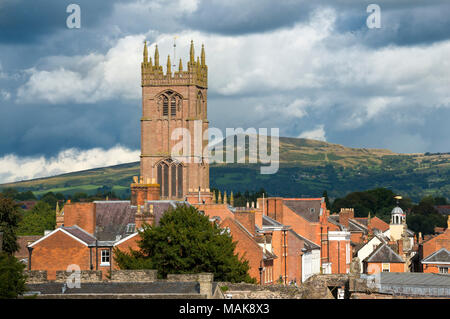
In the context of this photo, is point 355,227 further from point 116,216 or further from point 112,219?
point 112,219

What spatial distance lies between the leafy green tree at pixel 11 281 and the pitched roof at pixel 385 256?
58304 mm

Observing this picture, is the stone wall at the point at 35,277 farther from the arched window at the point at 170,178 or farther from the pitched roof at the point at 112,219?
the arched window at the point at 170,178

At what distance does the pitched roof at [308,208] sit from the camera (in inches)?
4754

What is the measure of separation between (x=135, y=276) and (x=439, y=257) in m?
55.3

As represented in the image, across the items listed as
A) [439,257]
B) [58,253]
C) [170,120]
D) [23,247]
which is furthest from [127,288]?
[170,120]

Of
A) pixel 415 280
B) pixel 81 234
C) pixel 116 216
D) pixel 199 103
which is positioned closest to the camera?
pixel 415 280

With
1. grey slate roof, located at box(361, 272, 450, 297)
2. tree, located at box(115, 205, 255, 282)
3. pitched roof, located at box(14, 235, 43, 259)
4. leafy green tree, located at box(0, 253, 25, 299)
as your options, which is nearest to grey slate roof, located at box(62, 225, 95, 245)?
tree, located at box(115, 205, 255, 282)

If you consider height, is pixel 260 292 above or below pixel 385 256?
below

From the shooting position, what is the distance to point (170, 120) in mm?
165000

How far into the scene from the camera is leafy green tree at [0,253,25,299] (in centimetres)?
5200

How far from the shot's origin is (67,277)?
192 feet

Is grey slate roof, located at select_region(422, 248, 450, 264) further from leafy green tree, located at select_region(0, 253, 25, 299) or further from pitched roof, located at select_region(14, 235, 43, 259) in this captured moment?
leafy green tree, located at select_region(0, 253, 25, 299)
